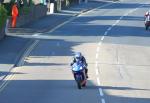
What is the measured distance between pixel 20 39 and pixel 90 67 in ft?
40.5

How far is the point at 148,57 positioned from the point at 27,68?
859 centimetres

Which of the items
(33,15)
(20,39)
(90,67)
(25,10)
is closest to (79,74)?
(90,67)

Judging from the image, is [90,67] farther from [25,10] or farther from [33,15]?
[33,15]

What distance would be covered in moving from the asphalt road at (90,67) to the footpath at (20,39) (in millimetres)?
589

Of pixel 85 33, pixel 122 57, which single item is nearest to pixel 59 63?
pixel 122 57

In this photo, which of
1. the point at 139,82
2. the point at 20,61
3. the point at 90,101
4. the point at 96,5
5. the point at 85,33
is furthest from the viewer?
the point at 96,5

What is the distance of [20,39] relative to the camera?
45188mm

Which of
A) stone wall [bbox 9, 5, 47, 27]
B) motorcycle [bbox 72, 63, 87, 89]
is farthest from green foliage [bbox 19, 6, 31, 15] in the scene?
motorcycle [bbox 72, 63, 87, 89]

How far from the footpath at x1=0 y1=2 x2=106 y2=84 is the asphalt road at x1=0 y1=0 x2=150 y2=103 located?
0.59 m

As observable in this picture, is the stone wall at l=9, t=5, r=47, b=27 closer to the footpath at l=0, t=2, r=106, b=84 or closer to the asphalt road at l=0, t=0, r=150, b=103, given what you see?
the footpath at l=0, t=2, r=106, b=84

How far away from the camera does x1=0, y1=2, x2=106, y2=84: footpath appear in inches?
1350

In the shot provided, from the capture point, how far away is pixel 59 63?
35.2 metres

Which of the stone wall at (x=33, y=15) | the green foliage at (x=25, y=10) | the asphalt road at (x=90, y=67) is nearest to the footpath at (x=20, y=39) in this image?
the stone wall at (x=33, y=15)

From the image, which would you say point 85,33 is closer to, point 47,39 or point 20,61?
point 47,39
